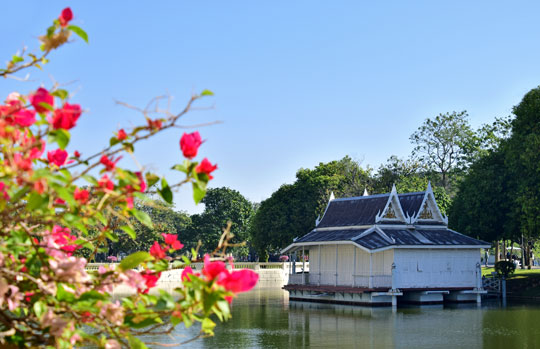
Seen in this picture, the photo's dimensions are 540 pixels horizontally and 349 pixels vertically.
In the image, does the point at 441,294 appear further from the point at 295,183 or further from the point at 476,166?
the point at 295,183

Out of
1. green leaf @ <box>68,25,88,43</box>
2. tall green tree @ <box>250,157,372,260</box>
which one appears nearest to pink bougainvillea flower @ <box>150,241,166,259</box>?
green leaf @ <box>68,25,88,43</box>

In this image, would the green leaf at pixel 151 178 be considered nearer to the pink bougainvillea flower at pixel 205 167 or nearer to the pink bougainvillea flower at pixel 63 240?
the pink bougainvillea flower at pixel 205 167

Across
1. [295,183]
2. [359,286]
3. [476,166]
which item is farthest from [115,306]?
[295,183]

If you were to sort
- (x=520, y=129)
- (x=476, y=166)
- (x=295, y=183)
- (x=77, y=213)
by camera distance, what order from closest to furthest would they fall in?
(x=77, y=213), (x=520, y=129), (x=476, y=166), (x=295, y=183)

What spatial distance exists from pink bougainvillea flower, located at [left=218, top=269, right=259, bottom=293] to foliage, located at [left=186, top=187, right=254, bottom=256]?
68.5 m

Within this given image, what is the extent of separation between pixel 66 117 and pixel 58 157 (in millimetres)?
703

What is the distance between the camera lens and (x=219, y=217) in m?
73.9

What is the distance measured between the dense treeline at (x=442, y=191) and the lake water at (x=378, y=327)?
5.14 m

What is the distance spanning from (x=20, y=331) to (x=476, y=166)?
39.9m

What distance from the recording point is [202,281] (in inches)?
145

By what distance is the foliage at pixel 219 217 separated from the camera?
7300 centimetres

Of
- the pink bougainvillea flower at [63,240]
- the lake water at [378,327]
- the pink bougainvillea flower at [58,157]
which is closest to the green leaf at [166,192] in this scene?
the pink bougainvillea flower at [58,157]

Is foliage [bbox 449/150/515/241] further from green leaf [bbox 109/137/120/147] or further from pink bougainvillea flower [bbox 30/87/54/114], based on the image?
pink bougainvillea flower [bbox 30/87/54/114]

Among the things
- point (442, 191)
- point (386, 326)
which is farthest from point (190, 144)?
point (442, 191)
